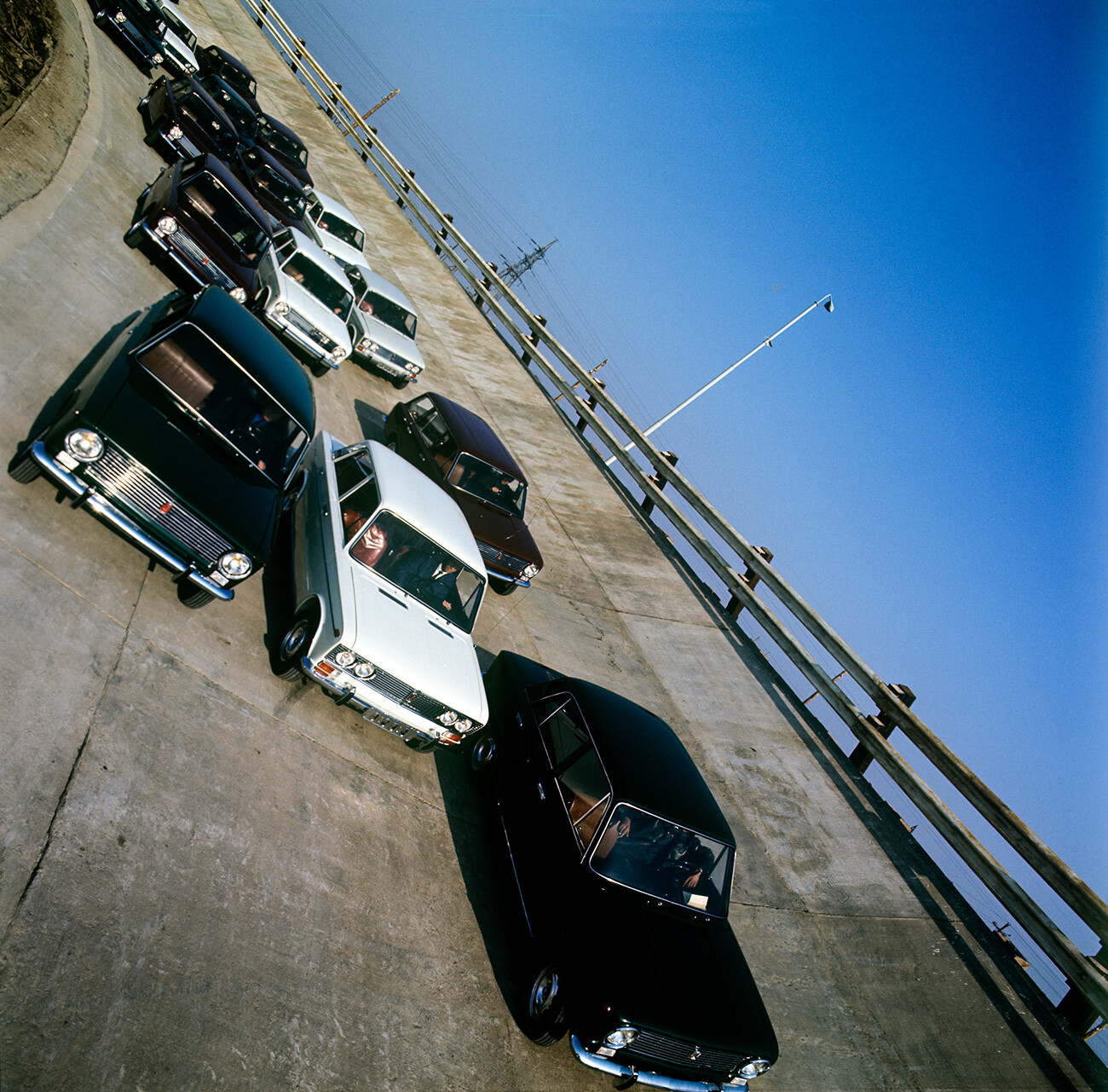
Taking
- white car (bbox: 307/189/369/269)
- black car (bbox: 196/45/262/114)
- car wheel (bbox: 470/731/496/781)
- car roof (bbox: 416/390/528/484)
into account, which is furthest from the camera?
black car (bbox: 196/45/262/114)

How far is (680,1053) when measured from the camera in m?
4.99

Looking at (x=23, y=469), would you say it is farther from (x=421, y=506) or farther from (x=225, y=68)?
(x=225, y=68)

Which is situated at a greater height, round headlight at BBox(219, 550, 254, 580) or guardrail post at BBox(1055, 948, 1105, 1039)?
guardrail post at BBox(1055, 948, 1105, 1039)

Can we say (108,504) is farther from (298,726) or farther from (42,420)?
(298,726)

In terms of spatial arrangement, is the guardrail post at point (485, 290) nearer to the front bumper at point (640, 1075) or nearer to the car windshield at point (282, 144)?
the car windshield at point (282, 144)

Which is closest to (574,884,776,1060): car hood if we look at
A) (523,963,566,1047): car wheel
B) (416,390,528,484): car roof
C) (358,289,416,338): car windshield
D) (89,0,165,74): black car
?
(523,963,566,1047): car wheel

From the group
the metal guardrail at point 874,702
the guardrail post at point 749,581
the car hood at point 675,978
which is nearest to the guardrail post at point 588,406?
the metal guardrail at point 874,702

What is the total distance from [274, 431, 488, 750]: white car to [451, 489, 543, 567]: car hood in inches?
79.4

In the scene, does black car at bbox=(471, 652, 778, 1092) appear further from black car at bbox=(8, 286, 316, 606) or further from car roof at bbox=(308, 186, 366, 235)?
car roof at bbox=(308, 186, 366, 235)

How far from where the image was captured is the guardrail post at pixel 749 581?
41.7 ft

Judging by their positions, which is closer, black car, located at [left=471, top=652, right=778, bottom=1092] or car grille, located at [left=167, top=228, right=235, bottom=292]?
black car, located at [left=471, top=652, right=778, bottom=1092]

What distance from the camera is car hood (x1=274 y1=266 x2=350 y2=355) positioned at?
1068 cm

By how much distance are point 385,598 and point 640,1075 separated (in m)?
4.18

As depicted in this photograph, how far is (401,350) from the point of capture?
1324 cm
